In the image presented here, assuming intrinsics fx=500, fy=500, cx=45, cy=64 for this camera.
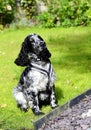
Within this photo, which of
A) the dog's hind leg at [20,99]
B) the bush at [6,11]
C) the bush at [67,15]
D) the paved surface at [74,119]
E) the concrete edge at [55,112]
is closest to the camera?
the paved surface at [74,119]

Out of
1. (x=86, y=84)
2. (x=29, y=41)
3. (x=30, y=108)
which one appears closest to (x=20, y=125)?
(x=30, y=108)

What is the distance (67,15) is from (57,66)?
692 centimetres

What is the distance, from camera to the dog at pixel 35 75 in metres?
9.35

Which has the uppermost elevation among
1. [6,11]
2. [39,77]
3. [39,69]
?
[39,69]

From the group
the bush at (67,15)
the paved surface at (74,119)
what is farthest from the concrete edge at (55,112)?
the bush at (67,15)

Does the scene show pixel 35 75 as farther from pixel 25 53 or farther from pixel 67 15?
pixel 67 15

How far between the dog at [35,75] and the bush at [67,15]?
9.45 metres

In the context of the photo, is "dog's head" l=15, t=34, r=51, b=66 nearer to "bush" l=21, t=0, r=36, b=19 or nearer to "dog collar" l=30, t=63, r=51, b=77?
"dog collar" l=30, t=63, r=51, b=77

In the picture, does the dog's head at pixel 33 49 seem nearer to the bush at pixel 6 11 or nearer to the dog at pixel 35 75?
the dog at pixel 35 75

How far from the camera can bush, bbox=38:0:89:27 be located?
18922mm

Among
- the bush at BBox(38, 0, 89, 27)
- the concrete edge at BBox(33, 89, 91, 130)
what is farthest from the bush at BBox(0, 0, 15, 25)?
the concrete edge at BBox(33, 89, 91, 130)

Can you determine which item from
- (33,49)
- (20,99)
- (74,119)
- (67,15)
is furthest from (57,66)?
(67,15)

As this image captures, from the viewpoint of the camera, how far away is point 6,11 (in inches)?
797

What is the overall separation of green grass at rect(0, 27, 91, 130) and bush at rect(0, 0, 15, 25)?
1.50 metres
